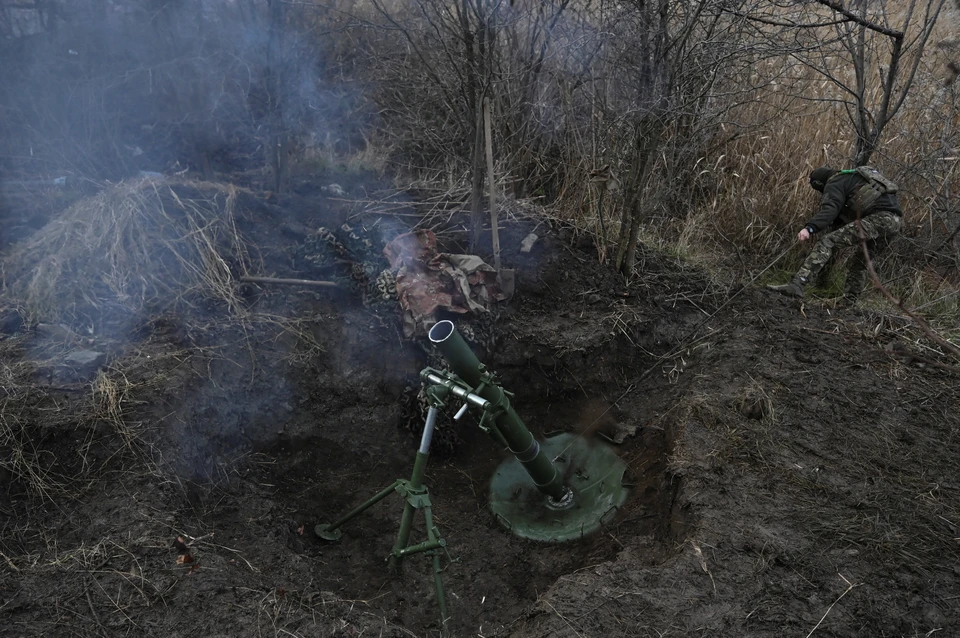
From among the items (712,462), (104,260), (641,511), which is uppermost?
(104,260)

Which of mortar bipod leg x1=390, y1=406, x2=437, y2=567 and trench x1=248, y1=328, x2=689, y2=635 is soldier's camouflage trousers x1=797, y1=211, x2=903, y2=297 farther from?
mortar bipod leg x1=390, y1=406, x2=437, y2=567

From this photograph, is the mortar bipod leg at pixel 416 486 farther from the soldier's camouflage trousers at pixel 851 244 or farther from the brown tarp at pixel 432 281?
the soldier's camouflage trousers at pixel 851 244

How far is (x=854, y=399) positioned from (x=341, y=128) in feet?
19.8

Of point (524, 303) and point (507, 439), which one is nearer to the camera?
point (507, 439)

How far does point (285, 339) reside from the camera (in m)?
4.58

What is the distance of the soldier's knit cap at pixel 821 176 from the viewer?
619cm

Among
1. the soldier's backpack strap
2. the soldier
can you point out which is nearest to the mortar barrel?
the soldier

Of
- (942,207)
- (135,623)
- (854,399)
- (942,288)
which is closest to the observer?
(135,623)

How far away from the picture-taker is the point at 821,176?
6.22 m

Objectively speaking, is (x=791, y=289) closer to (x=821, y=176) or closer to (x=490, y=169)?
(x=821, y=176)

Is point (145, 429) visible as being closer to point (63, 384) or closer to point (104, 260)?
point (63, 384)

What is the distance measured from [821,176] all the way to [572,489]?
396cm

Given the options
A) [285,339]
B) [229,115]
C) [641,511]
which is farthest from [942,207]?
[229,115]

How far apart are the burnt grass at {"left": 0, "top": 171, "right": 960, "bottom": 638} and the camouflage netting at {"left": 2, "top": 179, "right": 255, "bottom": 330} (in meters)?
0.20
